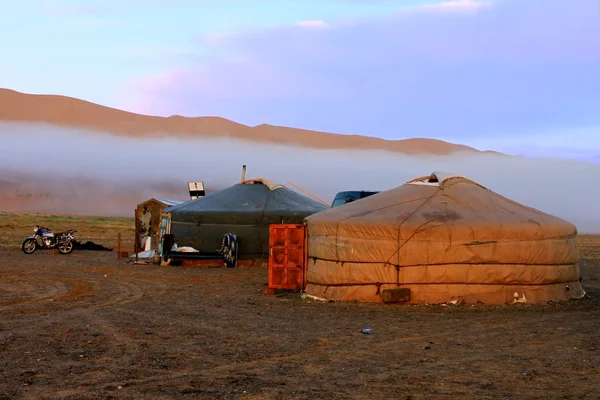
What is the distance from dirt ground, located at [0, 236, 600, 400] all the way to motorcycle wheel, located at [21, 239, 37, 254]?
371 inches

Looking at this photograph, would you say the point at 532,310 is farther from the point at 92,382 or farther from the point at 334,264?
the point at 92,382

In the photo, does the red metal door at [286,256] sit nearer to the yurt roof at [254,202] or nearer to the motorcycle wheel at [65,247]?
the yurt roof at [254,202]

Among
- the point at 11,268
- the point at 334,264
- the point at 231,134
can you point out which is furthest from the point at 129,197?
the point at 334,264

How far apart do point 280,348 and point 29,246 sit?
1563cm

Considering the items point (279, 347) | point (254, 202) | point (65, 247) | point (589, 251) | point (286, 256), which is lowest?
point (589, 251)

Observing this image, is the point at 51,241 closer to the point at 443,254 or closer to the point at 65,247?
the point at 65,247

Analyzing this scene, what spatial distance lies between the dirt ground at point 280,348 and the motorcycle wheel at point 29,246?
943 cm

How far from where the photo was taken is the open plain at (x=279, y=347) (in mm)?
5574

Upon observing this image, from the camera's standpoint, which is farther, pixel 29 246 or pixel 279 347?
pixel 29 246

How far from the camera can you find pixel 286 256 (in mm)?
11961

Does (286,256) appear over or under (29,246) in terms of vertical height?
over

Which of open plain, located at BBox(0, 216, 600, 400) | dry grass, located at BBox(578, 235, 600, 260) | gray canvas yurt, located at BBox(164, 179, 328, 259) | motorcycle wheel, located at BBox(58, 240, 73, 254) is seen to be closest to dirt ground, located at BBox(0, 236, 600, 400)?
open plain, located at BBox(0, 216, 600, 400)

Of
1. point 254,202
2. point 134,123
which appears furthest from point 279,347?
point 134,123

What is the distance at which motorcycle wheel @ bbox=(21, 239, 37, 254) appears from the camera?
21.0 meters
